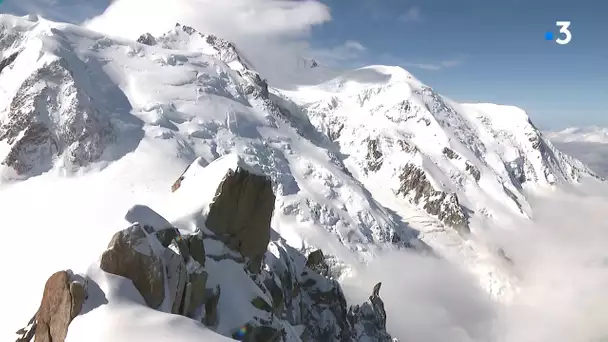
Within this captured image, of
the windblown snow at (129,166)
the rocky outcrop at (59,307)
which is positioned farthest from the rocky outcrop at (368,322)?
the rocky outcrop at (59,307)

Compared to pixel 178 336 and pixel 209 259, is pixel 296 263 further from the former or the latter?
pixel 178 336

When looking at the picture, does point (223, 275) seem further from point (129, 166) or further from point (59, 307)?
point (129, 166)

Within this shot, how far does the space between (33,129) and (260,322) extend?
84547 millimetres

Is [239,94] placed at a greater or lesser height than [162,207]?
greater

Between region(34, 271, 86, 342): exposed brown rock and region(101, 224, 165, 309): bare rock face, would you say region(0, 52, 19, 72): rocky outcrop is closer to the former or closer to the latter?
A: region(101, 224, 165, 309): bare rock face

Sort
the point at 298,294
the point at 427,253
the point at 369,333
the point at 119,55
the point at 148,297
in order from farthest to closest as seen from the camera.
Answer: the point at 427,253 → the point at 119,55 → the point at 369,333 → the point at 298,294 → the point at 148,297

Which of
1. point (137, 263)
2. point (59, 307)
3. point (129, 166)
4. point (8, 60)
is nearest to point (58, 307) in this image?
point (59, 307)

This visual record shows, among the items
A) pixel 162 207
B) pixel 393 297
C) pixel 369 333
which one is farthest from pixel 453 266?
pixel 162 207

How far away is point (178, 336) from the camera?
1523cm

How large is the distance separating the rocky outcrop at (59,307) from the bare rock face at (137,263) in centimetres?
145

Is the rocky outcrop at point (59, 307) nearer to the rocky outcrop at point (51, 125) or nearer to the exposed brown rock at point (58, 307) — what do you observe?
the exposed brown rock at point (58, 307)

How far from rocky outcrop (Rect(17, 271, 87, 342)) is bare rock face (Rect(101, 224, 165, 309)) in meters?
1.45

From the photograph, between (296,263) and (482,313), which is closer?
(296,263)

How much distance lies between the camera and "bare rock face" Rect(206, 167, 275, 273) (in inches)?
1109
